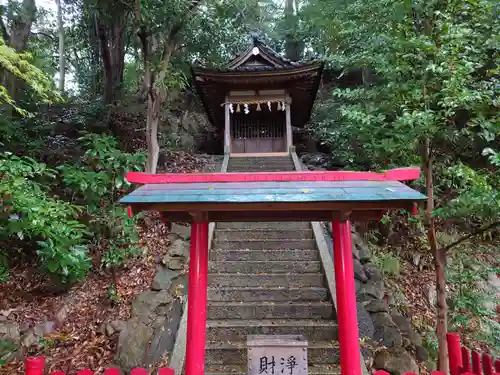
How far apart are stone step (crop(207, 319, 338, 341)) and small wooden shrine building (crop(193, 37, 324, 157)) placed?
7020 millimetres

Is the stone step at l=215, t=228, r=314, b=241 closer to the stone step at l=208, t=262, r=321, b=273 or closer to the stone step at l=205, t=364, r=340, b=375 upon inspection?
the stone step at l=208, t=262, r=321, b=273

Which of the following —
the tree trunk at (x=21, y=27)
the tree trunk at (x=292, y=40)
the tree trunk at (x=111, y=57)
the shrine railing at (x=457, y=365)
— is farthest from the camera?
the tree trunk at (x=292, y=40)

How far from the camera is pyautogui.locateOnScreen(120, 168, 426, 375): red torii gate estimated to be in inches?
95.8

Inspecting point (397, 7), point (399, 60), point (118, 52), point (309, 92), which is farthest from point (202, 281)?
point (118, 52)

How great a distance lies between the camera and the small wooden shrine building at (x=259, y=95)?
32.7ft

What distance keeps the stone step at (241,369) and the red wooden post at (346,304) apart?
77cm

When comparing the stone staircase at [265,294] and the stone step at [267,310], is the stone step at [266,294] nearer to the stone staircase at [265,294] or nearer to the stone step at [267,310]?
the stone staircase at [265,294]

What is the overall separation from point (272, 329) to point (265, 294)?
648mm

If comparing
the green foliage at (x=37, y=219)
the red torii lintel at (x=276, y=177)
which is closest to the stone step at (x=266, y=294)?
the green foliage at (x=37, y=219)

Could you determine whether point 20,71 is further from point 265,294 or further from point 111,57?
point 111,57

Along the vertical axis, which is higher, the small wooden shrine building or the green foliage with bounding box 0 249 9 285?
the small wooden shrine building

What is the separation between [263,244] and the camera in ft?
18.8

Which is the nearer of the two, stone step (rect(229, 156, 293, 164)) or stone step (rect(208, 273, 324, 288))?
stone step (rect(208, 273, 324, 288))

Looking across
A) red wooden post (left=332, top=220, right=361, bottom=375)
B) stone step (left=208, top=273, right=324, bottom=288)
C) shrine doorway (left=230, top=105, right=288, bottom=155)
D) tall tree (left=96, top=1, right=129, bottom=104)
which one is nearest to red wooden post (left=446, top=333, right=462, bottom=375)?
red wooden post (left=332, top=220, right=361, bottom=375)
